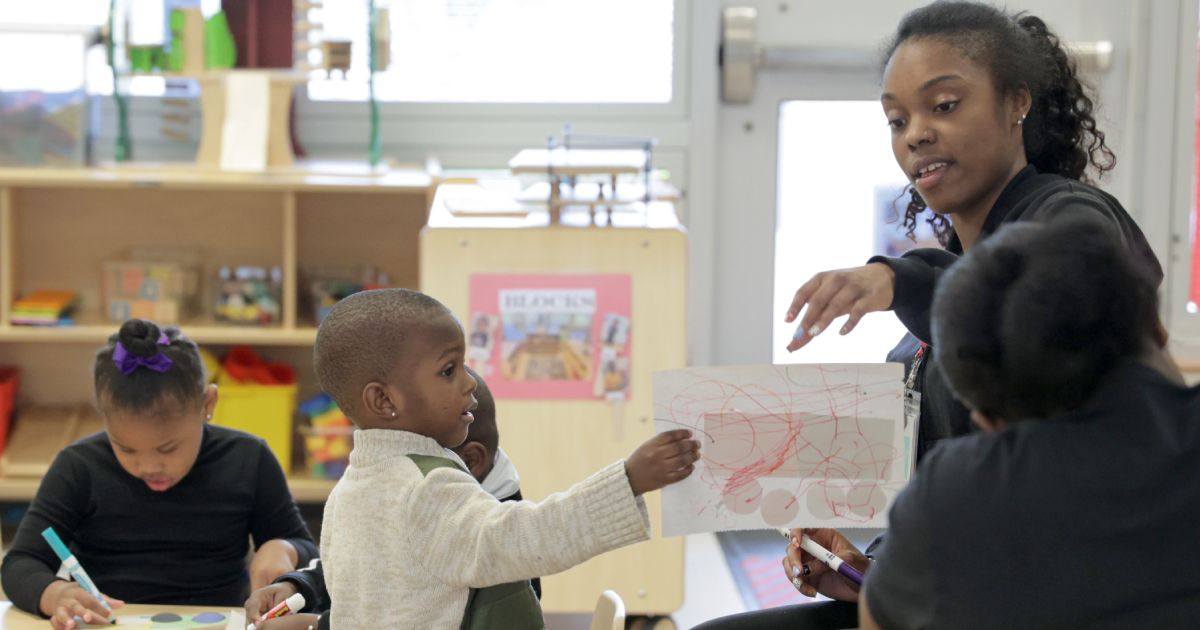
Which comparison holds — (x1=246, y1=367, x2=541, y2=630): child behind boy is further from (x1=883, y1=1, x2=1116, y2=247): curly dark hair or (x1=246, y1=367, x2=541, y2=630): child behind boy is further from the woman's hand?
(x1=883, y1=1, x2=1116, y2=247): curly dark hair

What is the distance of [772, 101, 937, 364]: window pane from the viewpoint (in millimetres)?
4387

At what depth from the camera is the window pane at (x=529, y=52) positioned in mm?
4305

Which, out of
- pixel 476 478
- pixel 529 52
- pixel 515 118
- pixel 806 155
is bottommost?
pixel 476 478

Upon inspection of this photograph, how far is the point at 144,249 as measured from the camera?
4.03m

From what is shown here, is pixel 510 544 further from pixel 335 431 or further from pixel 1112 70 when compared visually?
pixel 1112 70

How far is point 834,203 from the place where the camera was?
4438mm

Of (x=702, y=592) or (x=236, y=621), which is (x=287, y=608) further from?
(x=702, y=592)

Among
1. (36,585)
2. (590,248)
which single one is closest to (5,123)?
(590,248)

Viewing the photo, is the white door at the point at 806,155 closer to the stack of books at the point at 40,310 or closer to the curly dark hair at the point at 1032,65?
the stack of books at the point at 40,310

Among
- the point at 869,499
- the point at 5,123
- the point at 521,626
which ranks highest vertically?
the point at 5,123

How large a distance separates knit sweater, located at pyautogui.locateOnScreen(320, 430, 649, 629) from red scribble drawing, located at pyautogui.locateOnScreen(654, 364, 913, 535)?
0.66 ft

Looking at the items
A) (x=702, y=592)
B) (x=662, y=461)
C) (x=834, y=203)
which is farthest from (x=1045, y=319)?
(x=834, y=203)

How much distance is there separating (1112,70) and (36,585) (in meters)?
3.58

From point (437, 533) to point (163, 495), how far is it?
0.94m
